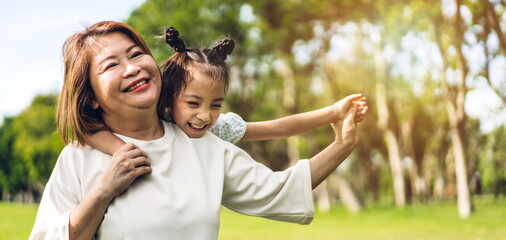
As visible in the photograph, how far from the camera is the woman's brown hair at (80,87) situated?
2059mm

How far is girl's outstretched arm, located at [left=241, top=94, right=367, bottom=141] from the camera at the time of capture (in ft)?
8.36

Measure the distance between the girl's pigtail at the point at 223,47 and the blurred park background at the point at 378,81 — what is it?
8.48 meters

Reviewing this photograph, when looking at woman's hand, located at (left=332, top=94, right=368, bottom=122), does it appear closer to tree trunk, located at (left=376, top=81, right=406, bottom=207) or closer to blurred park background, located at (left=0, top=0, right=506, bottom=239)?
blurred park background, located at (left=0, top=0, right=506, bottom=239)

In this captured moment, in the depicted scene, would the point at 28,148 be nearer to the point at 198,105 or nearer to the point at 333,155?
the point at 198,105

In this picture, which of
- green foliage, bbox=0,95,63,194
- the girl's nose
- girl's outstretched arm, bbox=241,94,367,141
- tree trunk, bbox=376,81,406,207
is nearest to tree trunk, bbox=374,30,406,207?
tree trunk, bbox=376,81,406,207

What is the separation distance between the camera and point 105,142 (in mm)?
2043

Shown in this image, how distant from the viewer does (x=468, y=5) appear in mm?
13477

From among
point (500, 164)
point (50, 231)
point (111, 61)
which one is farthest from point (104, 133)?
point (500, 164)

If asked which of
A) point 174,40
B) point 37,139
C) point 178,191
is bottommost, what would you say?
point 37,139

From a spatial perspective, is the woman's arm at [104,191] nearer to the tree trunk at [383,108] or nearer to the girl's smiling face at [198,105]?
the girl's smiling face at [198,105]

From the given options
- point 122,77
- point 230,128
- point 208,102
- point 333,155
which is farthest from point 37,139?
point 333,155

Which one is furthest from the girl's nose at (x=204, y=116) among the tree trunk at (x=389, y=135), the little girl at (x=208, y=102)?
the tree trunk at (x=389, y=135)

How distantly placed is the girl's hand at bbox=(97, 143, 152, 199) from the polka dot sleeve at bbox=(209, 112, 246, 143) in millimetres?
672

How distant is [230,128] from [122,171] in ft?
2.54
